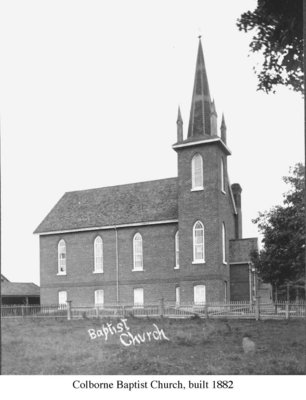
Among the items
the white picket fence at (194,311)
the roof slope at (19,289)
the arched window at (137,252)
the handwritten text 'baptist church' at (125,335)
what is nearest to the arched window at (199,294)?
the arched window at (137,252)

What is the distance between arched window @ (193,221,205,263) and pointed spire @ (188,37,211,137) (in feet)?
19.9

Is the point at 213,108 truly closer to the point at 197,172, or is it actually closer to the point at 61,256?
the point at 197,172

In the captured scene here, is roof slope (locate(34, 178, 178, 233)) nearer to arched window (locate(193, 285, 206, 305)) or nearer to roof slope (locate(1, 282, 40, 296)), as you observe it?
arched window (locate(193, 285, 206, 305))

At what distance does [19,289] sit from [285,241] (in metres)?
25.2

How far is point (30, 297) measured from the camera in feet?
127

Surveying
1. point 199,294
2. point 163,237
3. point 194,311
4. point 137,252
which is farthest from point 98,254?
point 194,311

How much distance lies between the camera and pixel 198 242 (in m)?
29.4

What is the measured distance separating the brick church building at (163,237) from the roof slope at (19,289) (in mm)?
3887

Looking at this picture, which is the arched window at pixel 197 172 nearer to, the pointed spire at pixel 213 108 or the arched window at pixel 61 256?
the pointed spire at pixel 213 108

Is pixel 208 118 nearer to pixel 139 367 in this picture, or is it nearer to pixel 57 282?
pixel 57 282

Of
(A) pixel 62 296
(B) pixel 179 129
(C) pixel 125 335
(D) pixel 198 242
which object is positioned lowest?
(A) pixel 62 296

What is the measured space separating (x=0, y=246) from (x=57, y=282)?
26.5m
